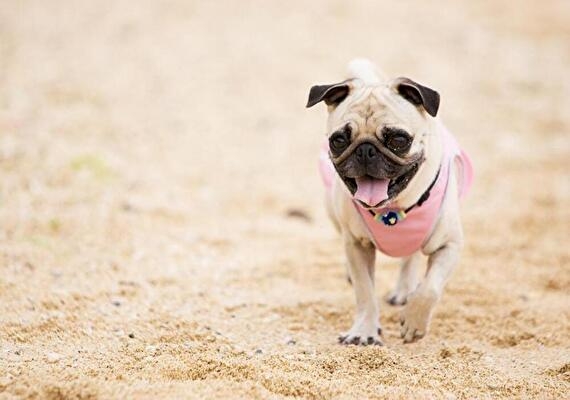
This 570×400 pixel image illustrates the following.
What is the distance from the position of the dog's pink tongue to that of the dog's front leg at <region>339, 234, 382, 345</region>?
0.65 meters

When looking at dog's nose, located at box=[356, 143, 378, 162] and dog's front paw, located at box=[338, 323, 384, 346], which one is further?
dog's front paw, located at box=[338, 323, 384, 346]

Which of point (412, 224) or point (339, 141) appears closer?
point (339, 141)

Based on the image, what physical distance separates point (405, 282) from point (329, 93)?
1.73 meters

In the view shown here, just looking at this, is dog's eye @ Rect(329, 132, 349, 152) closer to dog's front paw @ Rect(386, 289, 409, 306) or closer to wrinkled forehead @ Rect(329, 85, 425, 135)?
wrinkled forehead @ Rect(329, 85, 425, 135)

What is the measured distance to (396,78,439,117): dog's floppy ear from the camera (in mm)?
3865

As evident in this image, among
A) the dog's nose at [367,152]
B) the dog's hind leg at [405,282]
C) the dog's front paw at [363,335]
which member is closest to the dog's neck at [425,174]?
the dog's nose at [367,152]

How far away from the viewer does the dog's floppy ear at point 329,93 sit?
407cm

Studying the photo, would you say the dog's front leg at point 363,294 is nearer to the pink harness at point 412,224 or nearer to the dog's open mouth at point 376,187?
the pink harness at point 412,224

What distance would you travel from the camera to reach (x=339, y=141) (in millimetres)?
3902

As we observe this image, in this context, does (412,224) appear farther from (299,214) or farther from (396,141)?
(299,214)

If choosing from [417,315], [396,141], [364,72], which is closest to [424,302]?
[417,315]

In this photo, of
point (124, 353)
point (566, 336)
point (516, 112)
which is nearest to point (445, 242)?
point (566, 336)

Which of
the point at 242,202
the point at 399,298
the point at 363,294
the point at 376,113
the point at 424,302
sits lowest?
the point at 242,202

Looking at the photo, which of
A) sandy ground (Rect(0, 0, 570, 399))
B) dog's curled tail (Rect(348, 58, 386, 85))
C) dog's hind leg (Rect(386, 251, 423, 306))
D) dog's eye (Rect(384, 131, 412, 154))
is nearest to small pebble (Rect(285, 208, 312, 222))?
sandy ground (Rect(0, 0, 570, 399))
